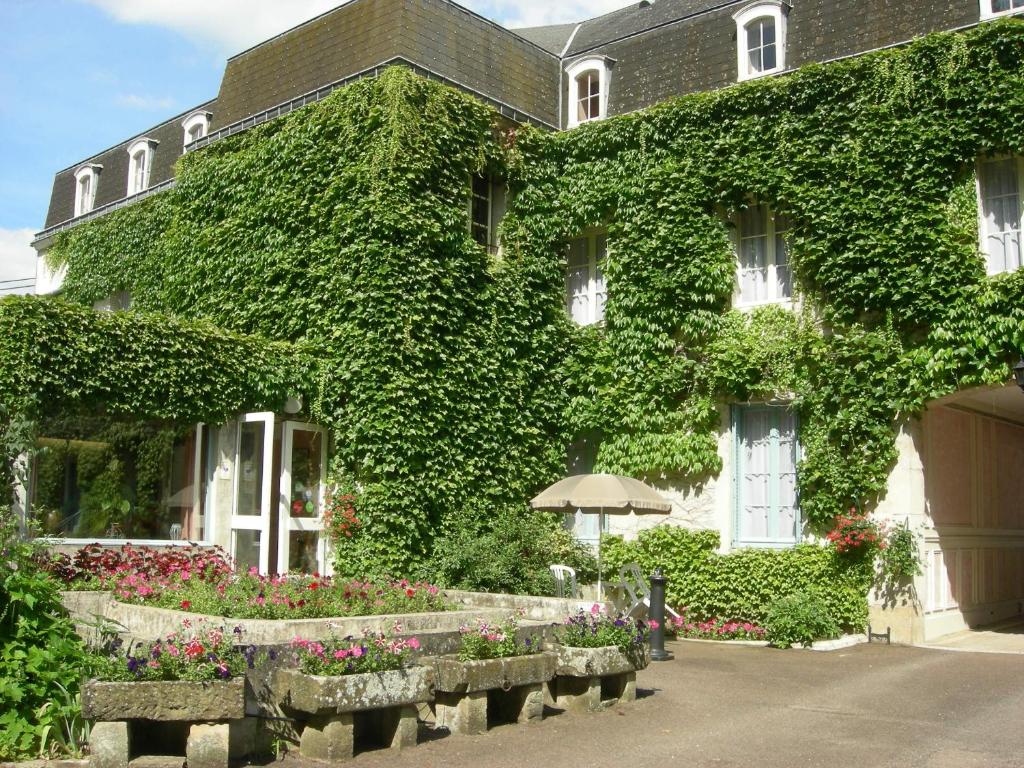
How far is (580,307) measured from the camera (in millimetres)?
15539

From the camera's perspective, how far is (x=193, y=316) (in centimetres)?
1530

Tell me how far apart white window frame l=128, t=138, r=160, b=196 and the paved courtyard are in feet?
48.7

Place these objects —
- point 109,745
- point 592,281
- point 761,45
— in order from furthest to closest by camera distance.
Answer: point 592,281
point 761,45
point 109,745

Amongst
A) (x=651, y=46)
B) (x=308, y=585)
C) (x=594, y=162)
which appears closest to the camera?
(x=308, y=585)

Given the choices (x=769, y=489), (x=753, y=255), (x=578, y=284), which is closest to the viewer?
(x=769, y=489)

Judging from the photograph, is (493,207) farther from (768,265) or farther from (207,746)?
(207,746)

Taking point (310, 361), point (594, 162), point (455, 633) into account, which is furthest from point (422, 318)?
point (455, 633)

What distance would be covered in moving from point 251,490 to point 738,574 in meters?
6.20

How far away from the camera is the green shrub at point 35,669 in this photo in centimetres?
600

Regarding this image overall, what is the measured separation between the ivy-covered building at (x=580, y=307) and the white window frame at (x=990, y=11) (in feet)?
0.15

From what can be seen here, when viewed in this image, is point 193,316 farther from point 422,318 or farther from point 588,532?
point 588,532

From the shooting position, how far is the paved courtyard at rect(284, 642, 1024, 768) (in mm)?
6465

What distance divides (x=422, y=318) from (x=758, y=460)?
4.84m

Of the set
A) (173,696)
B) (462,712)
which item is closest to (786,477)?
(462,712)
